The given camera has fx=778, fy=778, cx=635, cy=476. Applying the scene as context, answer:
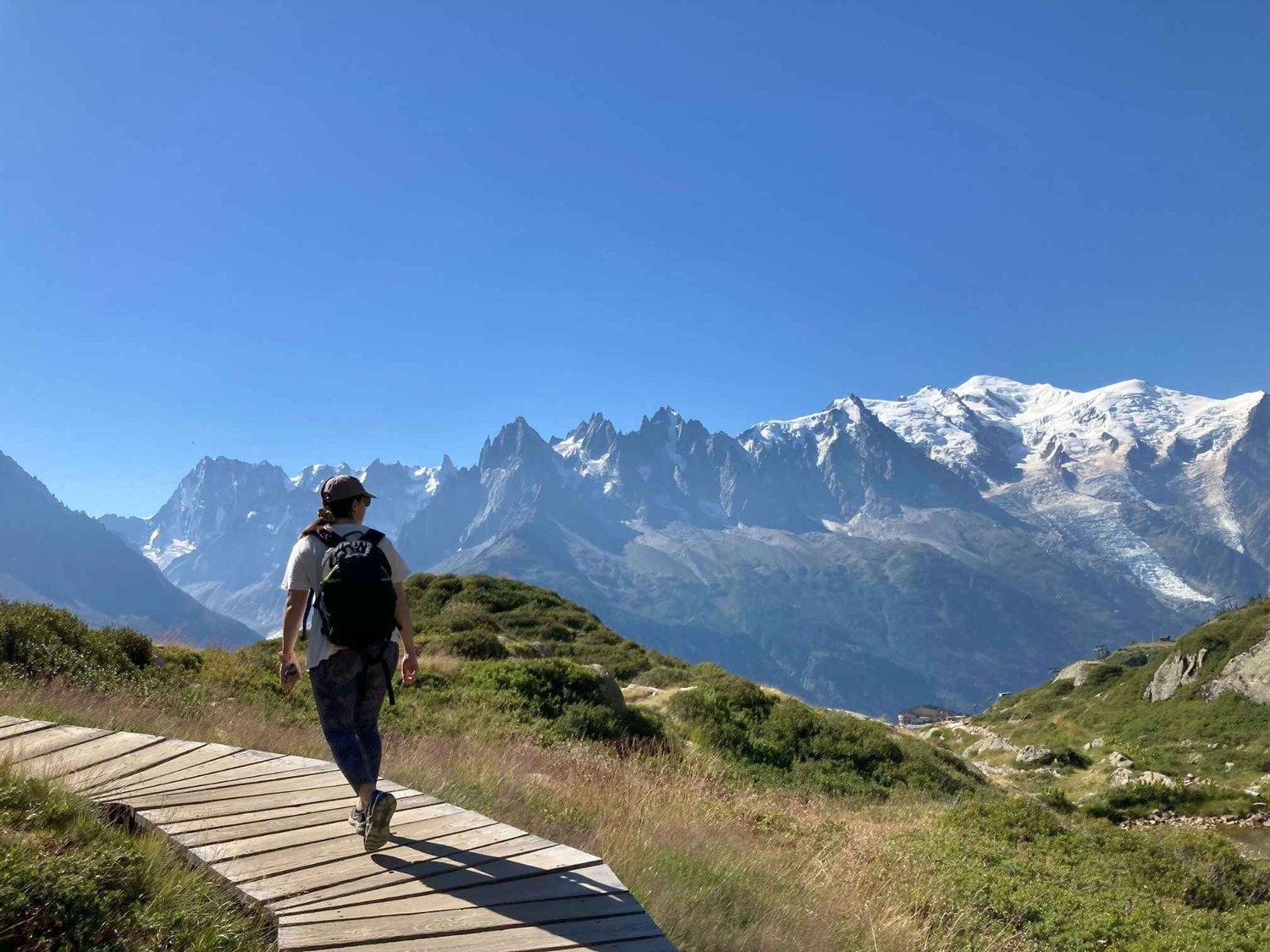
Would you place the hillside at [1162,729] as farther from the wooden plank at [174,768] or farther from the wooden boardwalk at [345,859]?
the wooden plank at [174,768]

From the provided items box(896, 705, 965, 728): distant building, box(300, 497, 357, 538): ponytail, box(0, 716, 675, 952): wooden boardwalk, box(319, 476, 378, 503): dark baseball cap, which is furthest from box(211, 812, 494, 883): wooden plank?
box(896, 705, 965, 728): distant building

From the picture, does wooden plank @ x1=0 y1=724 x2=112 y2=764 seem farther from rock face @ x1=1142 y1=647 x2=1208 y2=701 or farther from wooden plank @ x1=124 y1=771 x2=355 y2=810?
rock face @ x1=1142 y1=647 x2=1208 y2=701

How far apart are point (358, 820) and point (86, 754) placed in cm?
270

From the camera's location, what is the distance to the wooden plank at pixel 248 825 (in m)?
4.52

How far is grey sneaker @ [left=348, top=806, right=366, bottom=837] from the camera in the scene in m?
4.82

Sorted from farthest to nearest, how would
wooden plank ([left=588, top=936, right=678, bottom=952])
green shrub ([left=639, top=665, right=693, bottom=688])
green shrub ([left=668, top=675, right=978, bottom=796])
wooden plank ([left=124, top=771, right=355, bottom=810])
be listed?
green shrub ([left=639, top=665, right=693, bottom=688]) → green shrub ([left=668, top=675, right=978, bottom=796]) → wooden plank ([left=124, top=771, right=355, bottom=810]) → wooden plank ([left=588, top=936, right=678, bottom=952])

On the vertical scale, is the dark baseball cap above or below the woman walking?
above

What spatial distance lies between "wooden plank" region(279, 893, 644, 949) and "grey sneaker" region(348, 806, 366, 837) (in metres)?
1.06

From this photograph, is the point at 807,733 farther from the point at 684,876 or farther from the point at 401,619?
the point at 401,619

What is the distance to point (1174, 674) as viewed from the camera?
54.2 metres

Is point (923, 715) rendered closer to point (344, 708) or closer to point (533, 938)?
point (344, 708)

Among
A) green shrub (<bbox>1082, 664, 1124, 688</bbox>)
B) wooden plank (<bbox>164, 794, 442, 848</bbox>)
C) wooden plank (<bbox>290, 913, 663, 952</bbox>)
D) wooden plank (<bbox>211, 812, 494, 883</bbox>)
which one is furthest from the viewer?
green shrub (<bbox>1082, 664, 1124, 688</bbox>)

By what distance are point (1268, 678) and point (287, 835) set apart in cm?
5819

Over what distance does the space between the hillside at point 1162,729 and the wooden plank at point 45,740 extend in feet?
100
